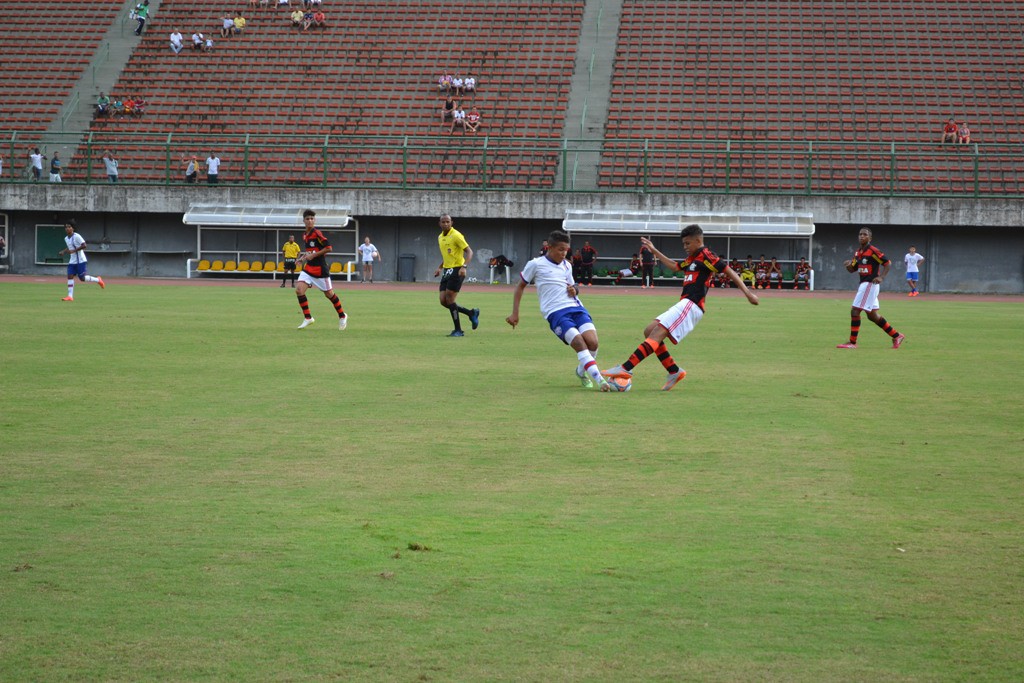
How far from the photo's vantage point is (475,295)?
3638cm

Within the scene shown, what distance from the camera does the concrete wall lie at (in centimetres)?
4356

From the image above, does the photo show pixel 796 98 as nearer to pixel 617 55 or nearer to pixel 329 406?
pixel 617 55

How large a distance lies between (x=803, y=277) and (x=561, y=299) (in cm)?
3259

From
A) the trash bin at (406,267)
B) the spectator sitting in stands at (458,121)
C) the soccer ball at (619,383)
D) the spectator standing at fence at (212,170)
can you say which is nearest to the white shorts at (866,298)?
the soccer ball at (619,383)

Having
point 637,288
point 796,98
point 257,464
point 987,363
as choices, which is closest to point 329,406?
point 257,464

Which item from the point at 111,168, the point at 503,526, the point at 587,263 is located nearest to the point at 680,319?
the point at 503,526

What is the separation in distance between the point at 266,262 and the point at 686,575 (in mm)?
43654

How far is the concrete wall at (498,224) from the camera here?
43562 mm

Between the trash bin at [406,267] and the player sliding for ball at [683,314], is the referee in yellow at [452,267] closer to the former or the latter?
the player sliding for ball at [683,314]

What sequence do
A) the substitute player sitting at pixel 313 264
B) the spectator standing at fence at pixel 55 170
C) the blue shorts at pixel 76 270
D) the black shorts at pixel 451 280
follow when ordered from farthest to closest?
the spectator standing at fence at pixel 55 170, the blue shorts at pixel 76 270, the substitute player sitting at pixel 313 264, the black shorts at pixel 451 280

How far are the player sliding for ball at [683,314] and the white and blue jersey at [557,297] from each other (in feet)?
2.24

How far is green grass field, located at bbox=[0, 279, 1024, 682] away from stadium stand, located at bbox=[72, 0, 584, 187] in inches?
1316

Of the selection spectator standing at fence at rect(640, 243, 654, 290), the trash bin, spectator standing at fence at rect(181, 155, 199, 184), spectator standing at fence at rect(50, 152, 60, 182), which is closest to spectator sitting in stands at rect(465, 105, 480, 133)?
the trash bin

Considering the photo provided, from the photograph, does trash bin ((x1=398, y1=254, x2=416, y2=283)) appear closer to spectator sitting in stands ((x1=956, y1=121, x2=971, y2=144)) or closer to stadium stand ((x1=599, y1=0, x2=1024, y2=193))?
stadium stand ((x1=599, y1=0, x2=1024, y2=193))
